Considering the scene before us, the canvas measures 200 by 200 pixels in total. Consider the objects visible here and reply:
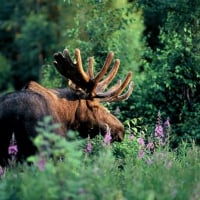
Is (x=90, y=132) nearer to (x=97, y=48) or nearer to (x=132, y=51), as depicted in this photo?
(x=97, y=48)

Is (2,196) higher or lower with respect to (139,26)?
lower

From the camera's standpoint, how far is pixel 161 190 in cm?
801

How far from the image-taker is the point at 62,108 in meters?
11.3

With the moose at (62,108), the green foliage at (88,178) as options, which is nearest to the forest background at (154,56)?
the moose at (62,108)

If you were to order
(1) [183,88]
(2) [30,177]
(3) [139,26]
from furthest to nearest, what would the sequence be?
(3) [139,26] → (1) [183,88] → (2) [30,177]

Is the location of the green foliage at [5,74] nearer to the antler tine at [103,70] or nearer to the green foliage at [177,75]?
the green foliage at [177,75]

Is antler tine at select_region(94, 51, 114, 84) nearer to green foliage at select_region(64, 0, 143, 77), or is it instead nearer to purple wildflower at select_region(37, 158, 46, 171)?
green foliage at select_region(64, 0, 143, 77)

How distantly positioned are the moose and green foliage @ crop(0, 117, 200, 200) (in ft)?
3.93

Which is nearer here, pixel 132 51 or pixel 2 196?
pixel 2 196

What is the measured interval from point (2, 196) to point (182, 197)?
1553 millimetres

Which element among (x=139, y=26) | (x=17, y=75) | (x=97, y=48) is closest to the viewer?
(x=97, y=48)

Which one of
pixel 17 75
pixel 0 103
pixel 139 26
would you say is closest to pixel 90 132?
pixel 0 103

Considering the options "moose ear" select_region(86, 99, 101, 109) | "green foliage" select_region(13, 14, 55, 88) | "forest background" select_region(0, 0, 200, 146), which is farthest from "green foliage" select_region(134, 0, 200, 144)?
"green foliage" select_region(13, 14, 55, 88)

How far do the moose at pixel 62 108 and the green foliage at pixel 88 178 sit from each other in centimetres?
120
